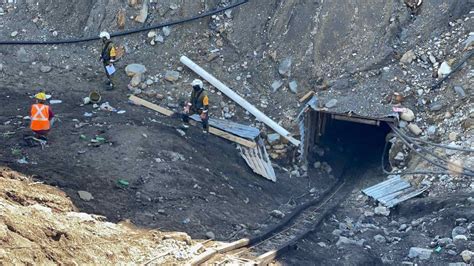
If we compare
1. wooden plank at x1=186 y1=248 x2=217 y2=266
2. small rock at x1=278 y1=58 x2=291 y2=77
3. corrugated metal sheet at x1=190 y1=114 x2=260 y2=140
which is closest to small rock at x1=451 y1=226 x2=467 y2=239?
wooden plank at x1=186 y1=248 x2=217 y2=266

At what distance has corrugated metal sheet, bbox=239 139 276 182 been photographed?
1560 cm

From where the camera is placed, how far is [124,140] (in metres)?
14.5

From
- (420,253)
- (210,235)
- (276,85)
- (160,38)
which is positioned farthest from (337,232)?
(160,38)

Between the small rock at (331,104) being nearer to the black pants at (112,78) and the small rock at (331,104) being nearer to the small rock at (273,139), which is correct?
the small rock at (273,139)

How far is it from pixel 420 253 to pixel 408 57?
6.02 m

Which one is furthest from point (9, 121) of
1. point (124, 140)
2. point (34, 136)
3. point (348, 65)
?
point (348, 65)

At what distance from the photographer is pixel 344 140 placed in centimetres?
1914

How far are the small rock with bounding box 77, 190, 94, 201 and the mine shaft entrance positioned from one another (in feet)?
20.9

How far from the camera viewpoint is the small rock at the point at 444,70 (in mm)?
16328

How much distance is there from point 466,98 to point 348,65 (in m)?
2.99

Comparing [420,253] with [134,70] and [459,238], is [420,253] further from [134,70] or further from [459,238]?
[134,70]

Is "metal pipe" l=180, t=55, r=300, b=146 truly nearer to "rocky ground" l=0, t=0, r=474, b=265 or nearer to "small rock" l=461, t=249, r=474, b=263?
"rocky ground" l=0, t=0, r=474, b=265

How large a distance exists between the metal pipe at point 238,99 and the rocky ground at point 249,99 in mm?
206

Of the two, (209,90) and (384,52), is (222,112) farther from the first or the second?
(384,52)
